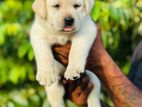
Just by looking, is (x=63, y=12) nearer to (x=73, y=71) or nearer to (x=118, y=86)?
(x=73, y=71)

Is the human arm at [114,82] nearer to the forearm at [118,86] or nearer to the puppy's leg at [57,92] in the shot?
the forearm at [118,86]

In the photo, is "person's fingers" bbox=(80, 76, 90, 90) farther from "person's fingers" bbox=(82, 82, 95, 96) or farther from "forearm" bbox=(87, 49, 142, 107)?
"forearm" bbox=(87, 49, 142, 107)

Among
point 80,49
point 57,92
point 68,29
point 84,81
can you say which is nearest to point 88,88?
point 84,81

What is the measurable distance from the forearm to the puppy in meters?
0.34

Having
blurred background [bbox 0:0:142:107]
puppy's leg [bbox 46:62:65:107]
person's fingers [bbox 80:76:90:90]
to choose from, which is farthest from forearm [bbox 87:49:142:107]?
blurred background [bbox 0:0:142:107]

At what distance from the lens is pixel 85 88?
13.9ft

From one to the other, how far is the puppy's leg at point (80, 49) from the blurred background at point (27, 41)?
1.10m

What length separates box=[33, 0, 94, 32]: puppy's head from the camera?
151 inches

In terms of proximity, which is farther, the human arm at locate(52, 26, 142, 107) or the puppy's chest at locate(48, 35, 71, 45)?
the human arm at locate(52, 26, 142, 107)

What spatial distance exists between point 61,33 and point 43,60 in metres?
0.18

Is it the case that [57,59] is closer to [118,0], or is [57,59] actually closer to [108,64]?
[108,64]

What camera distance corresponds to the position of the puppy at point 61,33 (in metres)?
3.85

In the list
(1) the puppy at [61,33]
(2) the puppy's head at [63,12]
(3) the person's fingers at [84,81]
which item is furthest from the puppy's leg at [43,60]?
(3) the person's fingers at [84,81]

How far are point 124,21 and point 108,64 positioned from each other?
1.11 meters
